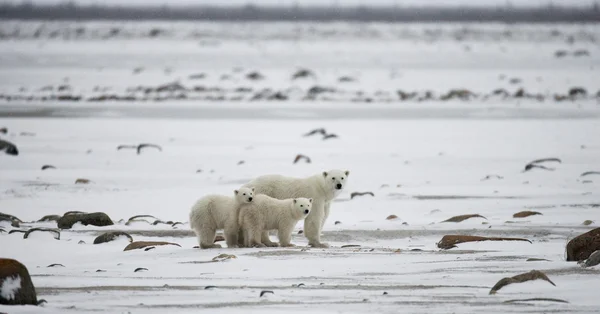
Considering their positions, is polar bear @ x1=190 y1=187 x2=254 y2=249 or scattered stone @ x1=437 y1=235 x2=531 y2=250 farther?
polar bear @ x1=190 y1=187 x2=254 y2=249

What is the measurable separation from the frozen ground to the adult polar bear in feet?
0.92

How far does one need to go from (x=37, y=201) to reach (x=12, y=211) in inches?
29.0

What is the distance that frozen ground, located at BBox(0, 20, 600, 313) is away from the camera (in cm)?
633

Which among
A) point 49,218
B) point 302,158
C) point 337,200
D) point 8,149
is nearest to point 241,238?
point 49,218

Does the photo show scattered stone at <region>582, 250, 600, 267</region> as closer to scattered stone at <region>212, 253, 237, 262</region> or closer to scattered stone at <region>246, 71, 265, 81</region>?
scattered stone at <region>212, 253, 237, 262</region>

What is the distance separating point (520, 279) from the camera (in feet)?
20.9

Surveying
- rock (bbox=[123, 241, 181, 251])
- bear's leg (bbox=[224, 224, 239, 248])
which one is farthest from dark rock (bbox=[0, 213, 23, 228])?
bear's leg (bbox=[224, 224, 239, 248])

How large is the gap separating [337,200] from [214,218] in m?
3.87

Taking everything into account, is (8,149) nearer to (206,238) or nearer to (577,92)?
(206,238)

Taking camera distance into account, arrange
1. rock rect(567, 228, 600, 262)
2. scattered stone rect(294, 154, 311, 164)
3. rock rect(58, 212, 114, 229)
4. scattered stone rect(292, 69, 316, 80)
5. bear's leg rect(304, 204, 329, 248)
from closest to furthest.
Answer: rock rect(567, 228, 600, 262), bear's leg rect(304, 204, 329, 248), rock rect(58, 212, 114, 229), scattered stone rect(294, 154, 311, 164), scattered stone rect(292, 69, 316, 80)

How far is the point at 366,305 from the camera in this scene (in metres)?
5.96

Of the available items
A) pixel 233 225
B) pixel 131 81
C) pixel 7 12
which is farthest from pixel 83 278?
pixel 7 12

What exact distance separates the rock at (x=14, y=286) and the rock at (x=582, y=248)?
404 centimetres

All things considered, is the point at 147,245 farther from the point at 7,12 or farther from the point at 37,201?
the point at 7,12
